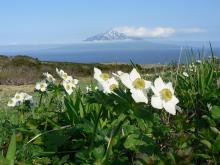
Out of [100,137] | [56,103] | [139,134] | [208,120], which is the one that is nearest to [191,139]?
[208,120]

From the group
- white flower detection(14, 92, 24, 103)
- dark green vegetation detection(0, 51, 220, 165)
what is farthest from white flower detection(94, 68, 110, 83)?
white flower detection(14, 92, 24, 103)

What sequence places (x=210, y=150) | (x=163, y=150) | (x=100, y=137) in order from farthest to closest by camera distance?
(x=163, y=150)
(x=100, y=137)
(x=210, y=150)

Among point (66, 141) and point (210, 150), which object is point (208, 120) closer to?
point (210, 150)

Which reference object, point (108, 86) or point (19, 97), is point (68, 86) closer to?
point (19, 97)

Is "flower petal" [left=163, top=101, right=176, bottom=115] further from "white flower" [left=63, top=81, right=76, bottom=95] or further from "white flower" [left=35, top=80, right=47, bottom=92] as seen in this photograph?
"white flower" [left=35, top=80, right=47, bottom=92]

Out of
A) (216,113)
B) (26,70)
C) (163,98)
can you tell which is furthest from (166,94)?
(26,70)

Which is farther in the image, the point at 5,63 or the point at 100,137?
the point at 5,63

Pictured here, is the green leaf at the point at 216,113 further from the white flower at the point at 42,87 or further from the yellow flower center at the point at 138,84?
the white flower at the point at 42,87
